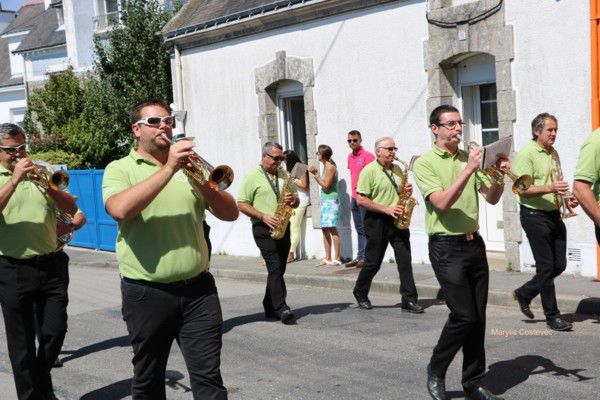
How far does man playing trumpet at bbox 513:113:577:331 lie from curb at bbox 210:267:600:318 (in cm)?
95

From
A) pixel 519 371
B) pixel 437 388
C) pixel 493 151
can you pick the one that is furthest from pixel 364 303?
pixel 493 151

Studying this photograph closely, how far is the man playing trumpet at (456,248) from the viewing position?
5766 mm

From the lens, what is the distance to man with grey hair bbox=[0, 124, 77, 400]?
20.0ft

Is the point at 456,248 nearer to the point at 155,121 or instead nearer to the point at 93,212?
the point at 155,121

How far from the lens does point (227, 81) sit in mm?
16891

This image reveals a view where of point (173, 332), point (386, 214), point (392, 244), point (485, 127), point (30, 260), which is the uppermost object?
point (485, 127)

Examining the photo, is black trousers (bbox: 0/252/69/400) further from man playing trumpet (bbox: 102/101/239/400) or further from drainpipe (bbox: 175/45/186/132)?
drainpipe (bbox: 175/45/186/132)

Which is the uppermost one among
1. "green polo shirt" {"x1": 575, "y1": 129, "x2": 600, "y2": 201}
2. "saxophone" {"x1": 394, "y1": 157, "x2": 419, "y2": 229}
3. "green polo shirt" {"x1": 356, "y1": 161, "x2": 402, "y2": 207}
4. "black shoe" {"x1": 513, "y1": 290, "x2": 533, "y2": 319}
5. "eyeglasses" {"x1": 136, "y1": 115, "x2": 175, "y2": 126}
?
"eyeglasses" {"x1": 136, "y1": 115, "x2": 175, "y2": 126}

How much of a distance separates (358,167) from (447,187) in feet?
24.9

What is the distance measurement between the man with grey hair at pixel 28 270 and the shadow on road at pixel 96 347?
197 cm

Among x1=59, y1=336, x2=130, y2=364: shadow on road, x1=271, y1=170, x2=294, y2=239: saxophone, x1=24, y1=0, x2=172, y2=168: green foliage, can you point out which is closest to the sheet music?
x1=271, y1=170, x2=294, y2=239: saxophone

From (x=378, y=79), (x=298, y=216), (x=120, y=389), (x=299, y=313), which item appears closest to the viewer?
(x=120, y=389)

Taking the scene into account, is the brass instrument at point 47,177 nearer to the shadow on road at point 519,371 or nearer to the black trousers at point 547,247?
the shadow on road at point 519,371

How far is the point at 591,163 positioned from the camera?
5.69 m
